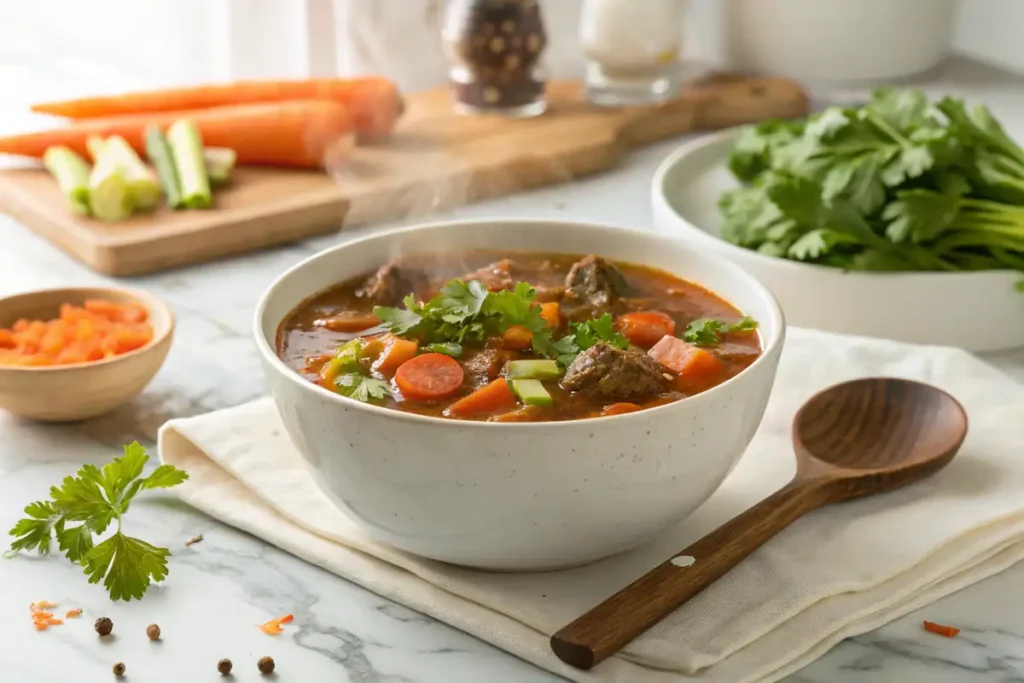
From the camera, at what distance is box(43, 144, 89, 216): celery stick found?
3158mm

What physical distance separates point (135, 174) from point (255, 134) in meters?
0.41

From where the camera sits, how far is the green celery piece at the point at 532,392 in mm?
1738

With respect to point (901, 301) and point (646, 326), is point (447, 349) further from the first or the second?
point (901, 301)

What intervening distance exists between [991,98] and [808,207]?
Result: 6.95 feet

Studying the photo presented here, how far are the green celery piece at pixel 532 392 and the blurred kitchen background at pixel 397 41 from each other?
2.48m

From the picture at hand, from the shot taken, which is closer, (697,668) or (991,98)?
(697,668)

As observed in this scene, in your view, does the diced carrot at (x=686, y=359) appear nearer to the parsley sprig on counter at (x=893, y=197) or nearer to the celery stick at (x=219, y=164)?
the parsley sprig on counter at (x=893, y=197)

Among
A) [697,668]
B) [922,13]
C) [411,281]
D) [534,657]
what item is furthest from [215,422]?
[922,13]

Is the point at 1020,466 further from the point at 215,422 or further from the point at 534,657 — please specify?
the point at 215,422

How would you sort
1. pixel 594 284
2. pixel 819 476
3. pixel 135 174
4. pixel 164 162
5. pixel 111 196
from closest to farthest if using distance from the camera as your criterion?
pixel 819 476 → pixel 594 284 → pixel 111 196 → pixel 135 174 → pixel 164 162

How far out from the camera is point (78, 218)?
10.3 ft

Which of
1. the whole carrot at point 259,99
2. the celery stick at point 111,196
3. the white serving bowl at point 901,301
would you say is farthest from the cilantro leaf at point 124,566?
the whole carrot at point 259,99

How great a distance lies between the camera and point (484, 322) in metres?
1.90

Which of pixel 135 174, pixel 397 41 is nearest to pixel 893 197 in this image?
pixel 135 174
